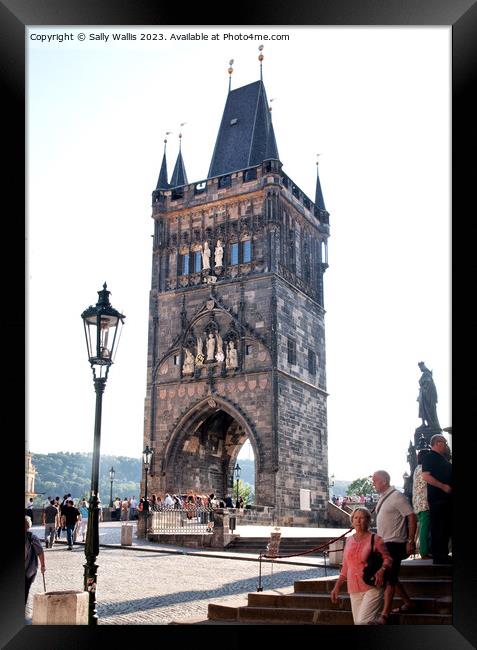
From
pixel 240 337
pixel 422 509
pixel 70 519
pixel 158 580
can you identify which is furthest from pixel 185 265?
pixel 422 509

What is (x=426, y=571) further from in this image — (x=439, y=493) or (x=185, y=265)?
(x=185, y=265)

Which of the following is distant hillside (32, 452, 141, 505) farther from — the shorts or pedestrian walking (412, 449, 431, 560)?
the shorts

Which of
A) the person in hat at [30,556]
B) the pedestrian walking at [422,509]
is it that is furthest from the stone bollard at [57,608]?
the pedestrian walking at [422,509]

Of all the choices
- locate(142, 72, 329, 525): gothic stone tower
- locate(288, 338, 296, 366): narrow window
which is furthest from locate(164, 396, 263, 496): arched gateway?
locate(288, 338, 296, 366): narrow window

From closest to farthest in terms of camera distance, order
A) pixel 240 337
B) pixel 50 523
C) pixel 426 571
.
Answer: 1. pixel 426 571
2. pixel 50 523
3. pixel 240 337

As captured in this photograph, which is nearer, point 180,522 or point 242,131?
point 180,522

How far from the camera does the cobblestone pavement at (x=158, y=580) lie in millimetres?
10250

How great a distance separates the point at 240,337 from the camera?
3353cm

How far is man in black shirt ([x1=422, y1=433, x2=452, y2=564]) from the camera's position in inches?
345

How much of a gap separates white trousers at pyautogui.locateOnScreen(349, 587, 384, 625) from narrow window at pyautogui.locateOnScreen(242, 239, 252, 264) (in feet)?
90.6

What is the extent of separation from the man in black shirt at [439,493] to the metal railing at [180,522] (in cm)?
1392
